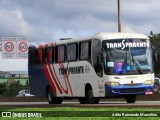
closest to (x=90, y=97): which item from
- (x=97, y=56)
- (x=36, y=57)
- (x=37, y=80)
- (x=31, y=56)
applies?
(x=97, y=56)

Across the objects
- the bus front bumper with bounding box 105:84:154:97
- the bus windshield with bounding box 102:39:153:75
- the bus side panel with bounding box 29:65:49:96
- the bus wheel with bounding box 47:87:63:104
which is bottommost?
the bus wheel with bounding box 47:87:63:104

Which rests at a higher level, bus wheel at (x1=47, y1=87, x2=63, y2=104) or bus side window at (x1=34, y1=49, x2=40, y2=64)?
bus side window at (x1=34, y1=49, x2=40, y2=64)

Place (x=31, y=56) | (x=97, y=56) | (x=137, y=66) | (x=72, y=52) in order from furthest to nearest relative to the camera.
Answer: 1. (x=31, y=56)
2. (x=72, y=52)
3. (x=97, y=56)
4. (x=137, y=66)

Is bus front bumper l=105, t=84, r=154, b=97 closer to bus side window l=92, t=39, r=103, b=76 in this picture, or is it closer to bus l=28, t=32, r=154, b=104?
bus l=28, t=32, r=154, b=104

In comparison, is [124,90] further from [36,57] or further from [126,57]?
[36,57]

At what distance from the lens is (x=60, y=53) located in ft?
101

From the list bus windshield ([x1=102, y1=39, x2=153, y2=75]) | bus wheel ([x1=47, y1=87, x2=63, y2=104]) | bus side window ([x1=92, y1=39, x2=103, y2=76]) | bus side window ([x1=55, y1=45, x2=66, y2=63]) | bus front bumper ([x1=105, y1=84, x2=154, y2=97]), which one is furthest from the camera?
bus wheel ([x1=47, y1=87, x2=63, y2=104])

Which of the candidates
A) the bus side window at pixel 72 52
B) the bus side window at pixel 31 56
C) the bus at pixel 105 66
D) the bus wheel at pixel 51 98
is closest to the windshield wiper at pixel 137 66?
the bus at pixel 105 66

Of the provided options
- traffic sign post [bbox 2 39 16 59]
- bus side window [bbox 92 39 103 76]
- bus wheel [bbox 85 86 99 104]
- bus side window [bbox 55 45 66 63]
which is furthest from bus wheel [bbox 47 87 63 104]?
traffic sign post [bbox 2 39 16 59]

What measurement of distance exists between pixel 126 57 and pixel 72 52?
4006mm

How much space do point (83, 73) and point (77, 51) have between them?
1250mm

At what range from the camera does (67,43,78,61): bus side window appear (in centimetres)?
2912

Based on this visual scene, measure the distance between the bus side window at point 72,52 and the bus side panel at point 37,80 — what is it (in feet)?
11.6

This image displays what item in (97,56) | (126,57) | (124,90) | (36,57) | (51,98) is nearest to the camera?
(126,57)
